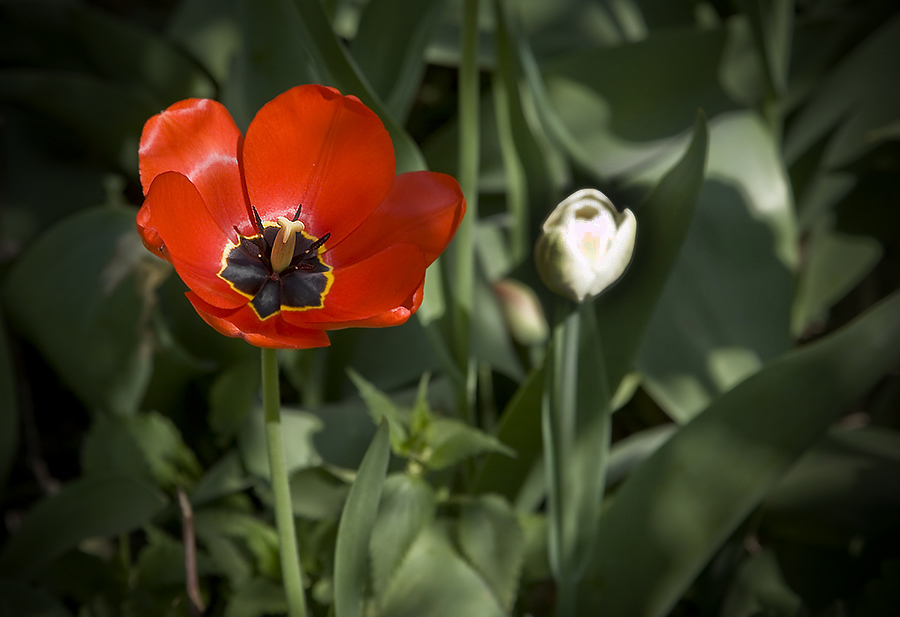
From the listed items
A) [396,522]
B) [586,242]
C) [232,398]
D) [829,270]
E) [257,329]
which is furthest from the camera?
[829,270]

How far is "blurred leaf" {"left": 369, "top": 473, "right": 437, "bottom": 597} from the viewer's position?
621 mm

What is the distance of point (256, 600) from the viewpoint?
2.27 feet

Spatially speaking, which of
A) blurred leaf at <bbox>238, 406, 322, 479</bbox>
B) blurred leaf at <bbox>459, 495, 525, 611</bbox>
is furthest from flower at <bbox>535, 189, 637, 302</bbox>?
blurred leaf at <bbox>238, 406, 322, 479</bbox>

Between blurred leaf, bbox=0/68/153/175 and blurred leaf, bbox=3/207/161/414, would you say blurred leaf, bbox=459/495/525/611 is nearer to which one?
blurred leaf, bbox=3/207/161/414

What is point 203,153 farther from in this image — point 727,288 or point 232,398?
point 727,288

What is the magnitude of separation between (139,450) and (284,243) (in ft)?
1.54

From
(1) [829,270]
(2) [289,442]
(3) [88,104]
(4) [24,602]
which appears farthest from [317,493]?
(1) [829,270]

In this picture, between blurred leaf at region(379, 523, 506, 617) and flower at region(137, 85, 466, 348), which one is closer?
flower at region(137, 85, 466, 348)

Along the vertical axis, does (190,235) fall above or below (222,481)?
above

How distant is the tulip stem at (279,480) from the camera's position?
18.3 inches

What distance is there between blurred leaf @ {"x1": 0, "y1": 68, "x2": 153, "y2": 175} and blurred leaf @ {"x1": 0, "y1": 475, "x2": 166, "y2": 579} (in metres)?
0.54

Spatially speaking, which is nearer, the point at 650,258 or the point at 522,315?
the point at 650,258

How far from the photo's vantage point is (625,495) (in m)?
0.72

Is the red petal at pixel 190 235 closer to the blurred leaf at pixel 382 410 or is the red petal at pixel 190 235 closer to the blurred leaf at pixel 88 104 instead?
the blurred leaf at pixel 382 410
